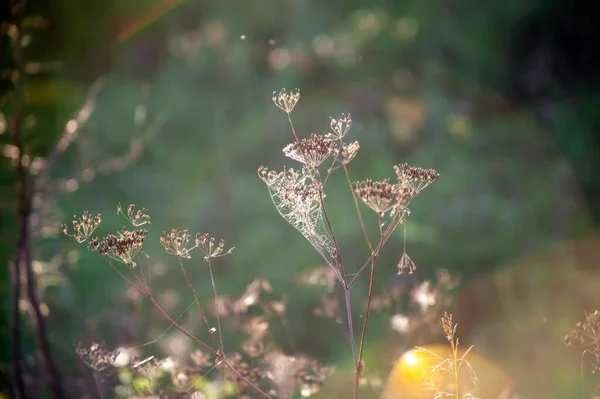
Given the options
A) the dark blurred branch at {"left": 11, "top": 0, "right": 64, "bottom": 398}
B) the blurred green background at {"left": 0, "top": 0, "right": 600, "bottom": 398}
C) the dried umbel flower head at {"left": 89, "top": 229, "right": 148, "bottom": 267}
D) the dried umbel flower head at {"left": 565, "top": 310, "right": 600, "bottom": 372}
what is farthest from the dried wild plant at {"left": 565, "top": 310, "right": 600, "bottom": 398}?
the blurred green background at {"left": 0, "top": 0, "right": 600, "bottom": 398}

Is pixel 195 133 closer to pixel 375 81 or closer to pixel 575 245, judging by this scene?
pixel 375 81

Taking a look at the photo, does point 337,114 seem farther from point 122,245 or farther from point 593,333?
point 122,245

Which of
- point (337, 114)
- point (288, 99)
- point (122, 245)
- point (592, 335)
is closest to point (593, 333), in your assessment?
point (592, 335)

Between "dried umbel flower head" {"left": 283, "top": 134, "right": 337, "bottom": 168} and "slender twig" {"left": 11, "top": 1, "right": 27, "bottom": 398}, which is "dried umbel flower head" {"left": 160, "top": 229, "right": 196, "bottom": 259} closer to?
"dried umbel flower head" {"left": 283, "top": 134, "right": 337, "bottom": 168}

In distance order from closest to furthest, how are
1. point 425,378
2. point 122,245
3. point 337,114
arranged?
point 122,245 < point 425,378 < point 337,114

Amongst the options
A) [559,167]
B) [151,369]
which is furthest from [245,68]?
[151,369]

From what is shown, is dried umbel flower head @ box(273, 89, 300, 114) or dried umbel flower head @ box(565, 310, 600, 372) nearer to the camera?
dried umbel flower head @ box(273, 89, 300, 114)

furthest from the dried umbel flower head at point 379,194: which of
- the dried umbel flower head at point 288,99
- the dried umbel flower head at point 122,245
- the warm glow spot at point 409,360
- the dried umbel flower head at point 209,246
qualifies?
the warm glow spot at point 409,360
